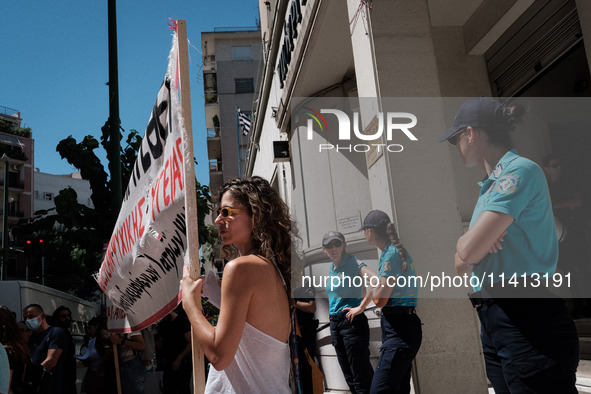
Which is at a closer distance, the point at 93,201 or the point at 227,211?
the point at 227,211

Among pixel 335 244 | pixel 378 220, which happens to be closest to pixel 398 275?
pixel 378 220

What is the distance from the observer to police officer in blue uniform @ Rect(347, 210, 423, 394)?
409 centimetres

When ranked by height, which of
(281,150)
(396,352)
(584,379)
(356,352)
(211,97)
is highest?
(211,97)

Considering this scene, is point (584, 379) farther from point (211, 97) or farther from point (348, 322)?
point (211, 97)

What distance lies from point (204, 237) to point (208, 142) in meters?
25.1

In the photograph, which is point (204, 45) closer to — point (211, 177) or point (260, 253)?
point (211, 177)

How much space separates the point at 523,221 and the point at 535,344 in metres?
0.57

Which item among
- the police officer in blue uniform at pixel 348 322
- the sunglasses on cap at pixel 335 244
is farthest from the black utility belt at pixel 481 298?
the sunglasses on cap at pixel 335 244

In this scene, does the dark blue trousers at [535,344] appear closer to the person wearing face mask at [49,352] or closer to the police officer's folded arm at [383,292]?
the police officer's folded arm at [383,292]

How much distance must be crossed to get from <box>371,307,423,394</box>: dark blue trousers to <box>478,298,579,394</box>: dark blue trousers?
162 centimetres

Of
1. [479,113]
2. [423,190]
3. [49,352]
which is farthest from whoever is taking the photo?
[49,352]

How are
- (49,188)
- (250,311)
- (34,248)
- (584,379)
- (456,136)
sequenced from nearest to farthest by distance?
(250,311) → (456,136) → (584,379) → (34,248) → (49,188)

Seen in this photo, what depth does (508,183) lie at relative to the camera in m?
2.57

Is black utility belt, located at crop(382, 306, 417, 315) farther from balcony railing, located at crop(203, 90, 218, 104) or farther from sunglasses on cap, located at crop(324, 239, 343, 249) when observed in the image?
balcony railing, located at crop(203, 90, 218, 104)
